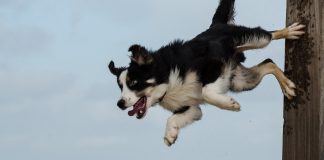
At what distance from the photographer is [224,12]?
6922 mm

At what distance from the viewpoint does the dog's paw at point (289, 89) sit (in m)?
4.40

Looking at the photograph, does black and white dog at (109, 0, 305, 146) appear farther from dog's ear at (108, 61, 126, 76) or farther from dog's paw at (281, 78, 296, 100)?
dog's paw at (281, 78, 296, 100)

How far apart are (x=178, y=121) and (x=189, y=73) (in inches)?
20.9

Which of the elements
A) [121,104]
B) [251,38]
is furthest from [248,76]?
[121,104]

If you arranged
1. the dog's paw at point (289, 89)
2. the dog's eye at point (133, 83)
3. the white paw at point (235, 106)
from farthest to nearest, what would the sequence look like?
the dog's eye at point (133, 83) → the white paw at point (235, 106) → the dog's paw at point (289, 89)

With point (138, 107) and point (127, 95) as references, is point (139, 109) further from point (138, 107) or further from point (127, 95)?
point (127, 95)

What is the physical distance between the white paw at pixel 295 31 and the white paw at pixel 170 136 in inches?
70.0

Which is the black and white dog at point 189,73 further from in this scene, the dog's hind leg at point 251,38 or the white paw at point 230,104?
the white paw at point 230,104

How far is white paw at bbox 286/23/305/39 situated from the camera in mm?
4449

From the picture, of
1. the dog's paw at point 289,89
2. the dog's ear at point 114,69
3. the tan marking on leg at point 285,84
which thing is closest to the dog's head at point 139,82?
the dog's ear at point 114,69

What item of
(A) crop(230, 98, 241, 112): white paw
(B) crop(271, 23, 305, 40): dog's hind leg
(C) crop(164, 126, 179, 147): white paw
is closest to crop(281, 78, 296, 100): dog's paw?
(B) crop(271, 23, 305, 40): dog's hind leg

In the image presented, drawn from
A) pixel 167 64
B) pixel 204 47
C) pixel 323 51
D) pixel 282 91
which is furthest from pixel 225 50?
pixel 323 51

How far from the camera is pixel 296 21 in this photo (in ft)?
14.9

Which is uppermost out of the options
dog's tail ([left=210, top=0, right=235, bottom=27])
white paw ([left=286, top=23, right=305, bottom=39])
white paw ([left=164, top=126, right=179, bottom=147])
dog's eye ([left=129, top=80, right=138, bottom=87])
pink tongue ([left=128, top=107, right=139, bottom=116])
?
dog's tail ([left=210, top=0, right=235, bottom=27])
